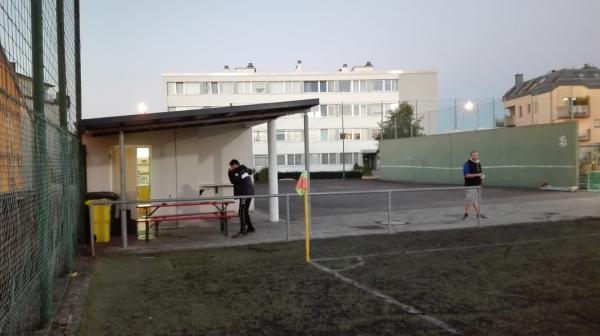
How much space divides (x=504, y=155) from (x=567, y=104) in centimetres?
916

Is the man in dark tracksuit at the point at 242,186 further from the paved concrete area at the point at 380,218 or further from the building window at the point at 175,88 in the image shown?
the building window at the point at 175,88

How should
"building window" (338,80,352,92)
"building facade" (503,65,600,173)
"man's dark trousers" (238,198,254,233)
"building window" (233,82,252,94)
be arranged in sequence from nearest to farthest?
"man's dark trousers" (238,198,254,233)
"building facade" (503,65,600,173)
"building window" (233,82,252,94)
"building window" (338,80,352,92)

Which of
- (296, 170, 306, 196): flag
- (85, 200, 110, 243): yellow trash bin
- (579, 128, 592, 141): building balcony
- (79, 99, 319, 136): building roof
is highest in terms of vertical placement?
(579, 128, 592, 141): building balcony

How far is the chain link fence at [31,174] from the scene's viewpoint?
3385 millimetres

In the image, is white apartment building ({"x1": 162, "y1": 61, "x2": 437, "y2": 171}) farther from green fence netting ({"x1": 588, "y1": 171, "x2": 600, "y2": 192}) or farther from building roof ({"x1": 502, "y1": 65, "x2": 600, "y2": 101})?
green fence netting ({"x1": 588, "y1": 171, "x2": 600, "y2": 192})

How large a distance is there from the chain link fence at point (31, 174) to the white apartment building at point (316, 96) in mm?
49763

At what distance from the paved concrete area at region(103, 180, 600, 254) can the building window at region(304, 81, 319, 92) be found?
40.6m

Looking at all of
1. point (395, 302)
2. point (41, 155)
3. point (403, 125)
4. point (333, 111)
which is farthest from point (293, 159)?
point (41, 155)

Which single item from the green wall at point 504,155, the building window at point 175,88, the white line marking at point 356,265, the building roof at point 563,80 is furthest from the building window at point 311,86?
the white line marking at point 356,265

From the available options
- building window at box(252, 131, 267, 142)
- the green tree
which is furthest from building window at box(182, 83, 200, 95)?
the green tree

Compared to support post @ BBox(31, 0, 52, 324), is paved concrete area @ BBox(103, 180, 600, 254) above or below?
below

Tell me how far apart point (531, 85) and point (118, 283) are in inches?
2626

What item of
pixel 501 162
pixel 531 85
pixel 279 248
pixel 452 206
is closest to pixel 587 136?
pixel 531 85

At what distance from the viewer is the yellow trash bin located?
10492 millimetres
